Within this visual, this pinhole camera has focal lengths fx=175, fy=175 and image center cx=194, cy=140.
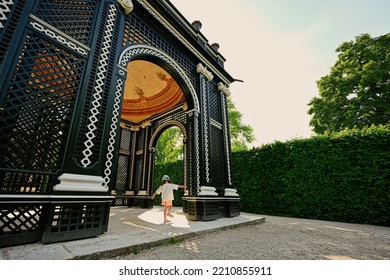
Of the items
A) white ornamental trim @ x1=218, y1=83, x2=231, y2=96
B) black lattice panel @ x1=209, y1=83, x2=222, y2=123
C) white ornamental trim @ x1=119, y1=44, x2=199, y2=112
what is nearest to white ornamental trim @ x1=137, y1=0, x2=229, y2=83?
white ornamental trim @ x1=218, y1=83, x2=231, y2=96

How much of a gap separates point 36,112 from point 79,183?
1.27 m

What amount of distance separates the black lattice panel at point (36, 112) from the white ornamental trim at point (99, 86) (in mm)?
326

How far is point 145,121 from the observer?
9.66 m

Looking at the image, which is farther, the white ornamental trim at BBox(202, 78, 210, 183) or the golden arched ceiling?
the golden arched ceiling

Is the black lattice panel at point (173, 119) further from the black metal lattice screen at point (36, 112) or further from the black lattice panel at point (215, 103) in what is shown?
the black metal lattice screen at point (36, 112)

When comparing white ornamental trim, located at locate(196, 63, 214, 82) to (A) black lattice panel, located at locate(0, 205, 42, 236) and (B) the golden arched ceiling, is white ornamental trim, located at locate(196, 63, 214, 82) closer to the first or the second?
(B) the golden arched ceiling

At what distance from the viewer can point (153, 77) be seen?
6.95 m

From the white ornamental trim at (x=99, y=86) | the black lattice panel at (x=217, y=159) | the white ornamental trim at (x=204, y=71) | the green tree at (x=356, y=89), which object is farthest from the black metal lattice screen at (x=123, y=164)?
the green tree at (x=356, y=89)

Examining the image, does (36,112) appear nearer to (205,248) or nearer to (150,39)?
(205,248)

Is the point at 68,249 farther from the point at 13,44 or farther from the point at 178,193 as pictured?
the point at 178,193

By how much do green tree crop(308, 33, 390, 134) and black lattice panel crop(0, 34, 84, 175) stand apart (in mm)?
12787

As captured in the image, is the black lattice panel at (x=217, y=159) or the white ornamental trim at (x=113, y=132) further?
the black lattice panel at (x=217, y=159)

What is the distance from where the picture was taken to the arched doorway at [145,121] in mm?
6672

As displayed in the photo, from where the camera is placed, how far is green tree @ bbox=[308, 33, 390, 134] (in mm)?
10391
